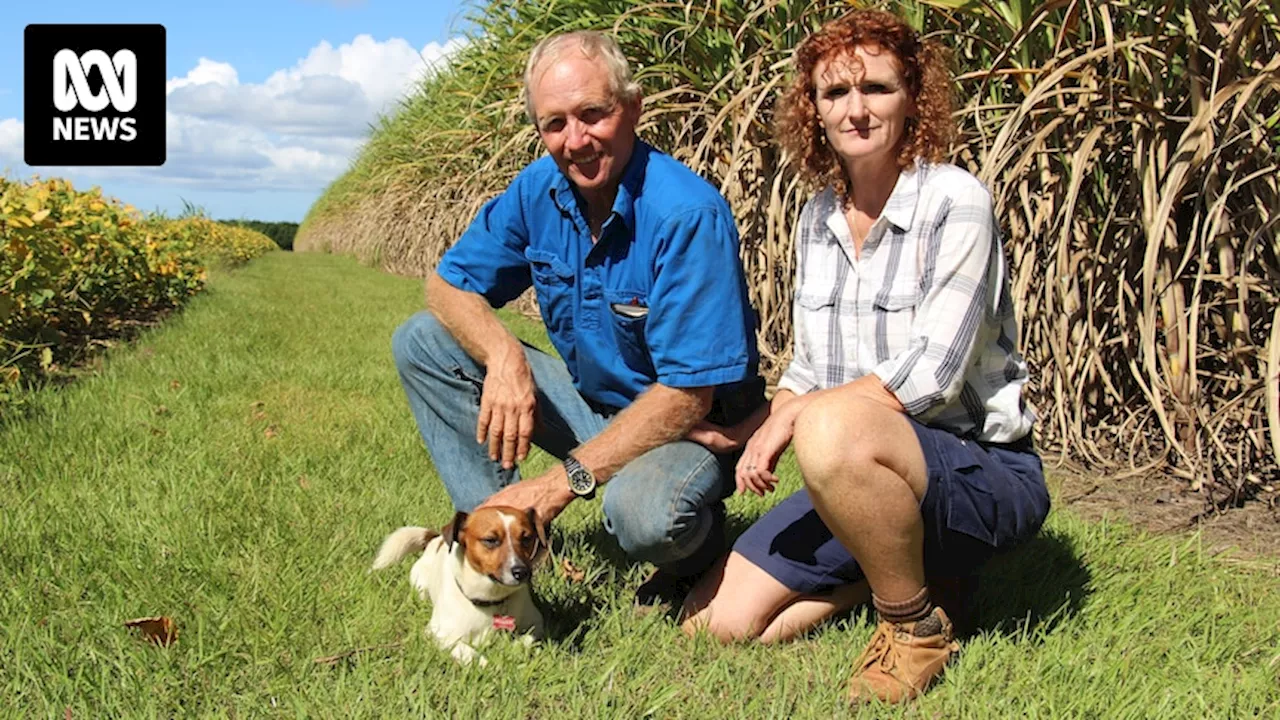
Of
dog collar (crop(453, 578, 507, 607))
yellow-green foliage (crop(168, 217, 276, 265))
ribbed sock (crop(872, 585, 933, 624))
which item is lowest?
yellow-green foliage (crop(168, 217, 276, 265))

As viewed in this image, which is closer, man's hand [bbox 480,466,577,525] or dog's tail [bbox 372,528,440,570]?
man's hand [bbox 480,466,577,525]

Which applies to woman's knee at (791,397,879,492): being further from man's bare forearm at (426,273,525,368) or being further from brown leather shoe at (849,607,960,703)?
man's bare forearm at (426,273,525,368)

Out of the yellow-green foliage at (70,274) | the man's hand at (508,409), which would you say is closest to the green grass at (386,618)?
the man's hand at (508,409)

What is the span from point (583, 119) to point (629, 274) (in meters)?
0.34

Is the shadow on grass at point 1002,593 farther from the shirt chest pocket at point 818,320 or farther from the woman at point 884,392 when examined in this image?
the shirt chest pocket at point 818,320

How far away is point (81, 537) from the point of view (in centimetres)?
264

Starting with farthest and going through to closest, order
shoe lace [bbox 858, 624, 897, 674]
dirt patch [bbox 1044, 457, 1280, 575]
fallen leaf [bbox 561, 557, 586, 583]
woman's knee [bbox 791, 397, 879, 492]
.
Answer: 1. dirt patch [bbox 1044, 457, 1280, 575]
2. fallen leaf [bbox 561, 557, 586, 583]
3. shoe lace [bbox 858, 624, 897, 674]
4. woman's knee [bbox 791, 397, 879, 492]

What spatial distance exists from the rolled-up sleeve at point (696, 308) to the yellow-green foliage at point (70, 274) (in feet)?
9.31

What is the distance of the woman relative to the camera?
2045 mm

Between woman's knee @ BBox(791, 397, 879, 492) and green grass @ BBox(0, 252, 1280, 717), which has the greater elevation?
woman's knee @ BBox(791, 397, 879, 492)

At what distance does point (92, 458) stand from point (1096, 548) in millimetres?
2945

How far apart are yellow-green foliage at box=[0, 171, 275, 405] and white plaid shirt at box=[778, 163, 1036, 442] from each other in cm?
306

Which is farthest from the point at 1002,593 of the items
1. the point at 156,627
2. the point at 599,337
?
the point at 156,627

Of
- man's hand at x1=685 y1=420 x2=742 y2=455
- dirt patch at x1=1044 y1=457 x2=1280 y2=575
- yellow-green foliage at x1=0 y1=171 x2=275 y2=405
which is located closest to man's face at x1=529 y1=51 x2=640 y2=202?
man's hand at x1=685 y1=420 x2=742 y2=455
